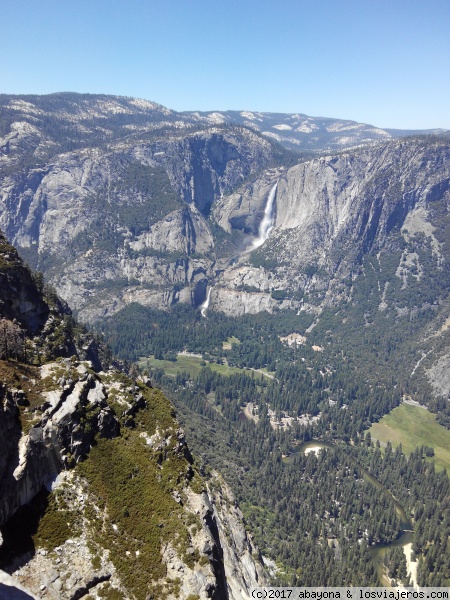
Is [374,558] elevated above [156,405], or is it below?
below

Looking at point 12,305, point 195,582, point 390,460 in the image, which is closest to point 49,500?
point 195,582

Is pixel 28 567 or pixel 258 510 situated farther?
pixel 258 510

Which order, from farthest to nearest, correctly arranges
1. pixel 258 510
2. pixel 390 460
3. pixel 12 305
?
1. pixel 390 460
2. pixel 258 510
3. pixel 12 305

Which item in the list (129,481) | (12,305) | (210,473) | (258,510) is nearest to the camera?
(129,481)

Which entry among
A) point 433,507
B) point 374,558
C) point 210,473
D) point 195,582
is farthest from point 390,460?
point 195,582

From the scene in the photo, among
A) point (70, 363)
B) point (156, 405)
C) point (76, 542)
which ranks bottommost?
point (76, 542)

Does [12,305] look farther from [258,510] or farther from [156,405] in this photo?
[258,510]
